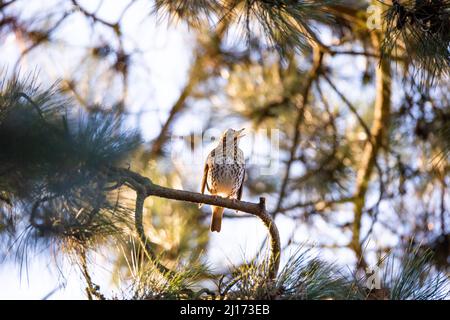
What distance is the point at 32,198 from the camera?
2.12m

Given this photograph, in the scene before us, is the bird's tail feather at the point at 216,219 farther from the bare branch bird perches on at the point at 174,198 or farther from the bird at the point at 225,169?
the bare branch bird perches on at the point at 174,198

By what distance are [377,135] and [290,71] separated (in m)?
1.14

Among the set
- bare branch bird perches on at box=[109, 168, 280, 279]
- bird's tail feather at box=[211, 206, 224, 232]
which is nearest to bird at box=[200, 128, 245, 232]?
→ bird's tail feather at box=[211, 206, 224, 232]

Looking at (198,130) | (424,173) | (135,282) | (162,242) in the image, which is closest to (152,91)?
(198,130)

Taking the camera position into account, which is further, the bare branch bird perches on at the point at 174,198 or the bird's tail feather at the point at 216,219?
the bird's tail feather at the point at 216,219

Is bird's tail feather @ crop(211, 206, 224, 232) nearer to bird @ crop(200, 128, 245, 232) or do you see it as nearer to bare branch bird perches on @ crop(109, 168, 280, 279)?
bird @ crop(200, 128, 245, 232)

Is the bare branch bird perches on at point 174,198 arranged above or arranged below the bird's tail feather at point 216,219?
below

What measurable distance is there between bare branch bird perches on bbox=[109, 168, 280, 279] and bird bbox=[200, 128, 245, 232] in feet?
4.31

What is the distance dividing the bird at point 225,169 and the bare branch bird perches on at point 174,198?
4.31 feet

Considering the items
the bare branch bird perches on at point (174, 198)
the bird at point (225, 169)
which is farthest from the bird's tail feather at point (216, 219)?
the bare branch bird perches on at point (174, 198)

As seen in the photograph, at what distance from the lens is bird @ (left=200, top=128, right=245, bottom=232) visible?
164 inches

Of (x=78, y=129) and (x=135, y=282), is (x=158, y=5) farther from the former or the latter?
(x=135, y=282)

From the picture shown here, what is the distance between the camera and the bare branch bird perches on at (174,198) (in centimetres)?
239

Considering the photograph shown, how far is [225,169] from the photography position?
4168mm
